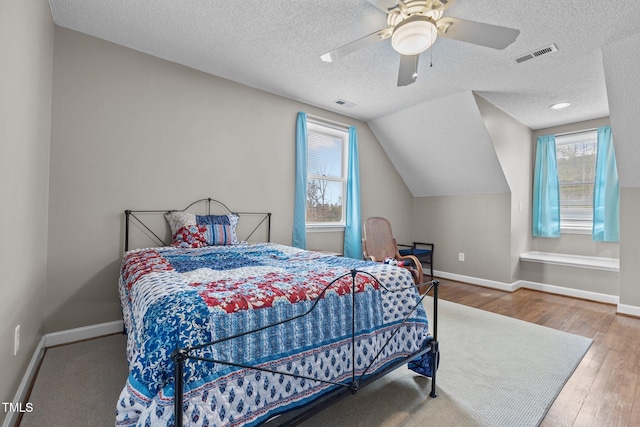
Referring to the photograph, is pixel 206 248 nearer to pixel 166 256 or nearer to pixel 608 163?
pixel 166 256

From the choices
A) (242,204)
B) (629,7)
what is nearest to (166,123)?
(242,204)

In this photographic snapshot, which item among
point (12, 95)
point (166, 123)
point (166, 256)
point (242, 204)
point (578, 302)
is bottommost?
point (578, 302)

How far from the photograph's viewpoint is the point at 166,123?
2.92 m

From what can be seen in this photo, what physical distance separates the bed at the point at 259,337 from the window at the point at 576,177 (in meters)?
4.16

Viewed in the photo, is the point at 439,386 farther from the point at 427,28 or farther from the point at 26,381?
the point at 26,381

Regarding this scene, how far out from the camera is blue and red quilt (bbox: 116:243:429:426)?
1.02 metres

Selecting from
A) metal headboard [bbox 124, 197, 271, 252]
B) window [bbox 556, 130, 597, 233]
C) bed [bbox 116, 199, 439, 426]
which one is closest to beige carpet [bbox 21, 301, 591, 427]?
bed [bbox 116, 199, 439, 426]

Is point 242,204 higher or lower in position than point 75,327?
higher

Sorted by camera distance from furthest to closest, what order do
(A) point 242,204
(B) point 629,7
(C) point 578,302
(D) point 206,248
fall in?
(C) point 578,302, (A) point 242,204, (D) point 206,248, (B) point 629,7

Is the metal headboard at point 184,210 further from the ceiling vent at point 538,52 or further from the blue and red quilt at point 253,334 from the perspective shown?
the ceiling vent at point 538,52

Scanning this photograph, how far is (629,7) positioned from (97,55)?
4.01m

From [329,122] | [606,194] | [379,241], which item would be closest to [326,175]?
[329,122]

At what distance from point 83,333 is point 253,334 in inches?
86.3

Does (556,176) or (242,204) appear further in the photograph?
(556,176)
